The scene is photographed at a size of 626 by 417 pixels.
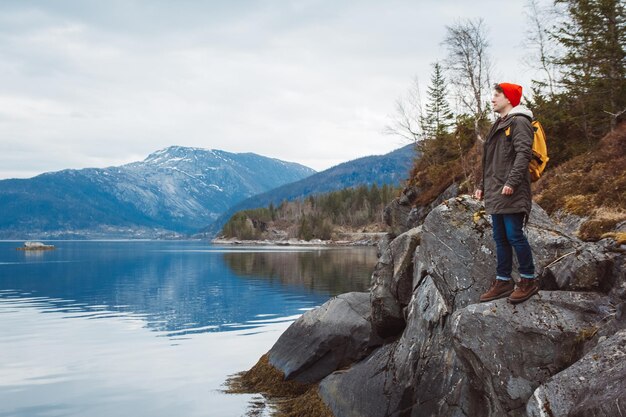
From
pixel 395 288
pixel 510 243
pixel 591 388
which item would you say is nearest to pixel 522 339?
pixel 591 388

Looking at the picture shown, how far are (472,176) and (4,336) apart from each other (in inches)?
1140

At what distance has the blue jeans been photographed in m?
9.34

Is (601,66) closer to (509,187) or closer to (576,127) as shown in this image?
(576,127)

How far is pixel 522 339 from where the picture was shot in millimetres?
8852

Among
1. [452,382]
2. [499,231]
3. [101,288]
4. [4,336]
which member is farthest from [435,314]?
[101,288]

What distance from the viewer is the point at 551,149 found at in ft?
98.0

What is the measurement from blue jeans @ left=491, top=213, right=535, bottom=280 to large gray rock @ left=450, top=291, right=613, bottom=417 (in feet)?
1.91

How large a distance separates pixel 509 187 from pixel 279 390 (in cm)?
1029

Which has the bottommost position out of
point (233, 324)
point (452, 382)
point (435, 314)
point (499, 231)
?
point (233, 324)

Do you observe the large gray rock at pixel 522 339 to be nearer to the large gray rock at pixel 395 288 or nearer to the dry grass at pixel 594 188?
the large gray rock at pixel 395 288

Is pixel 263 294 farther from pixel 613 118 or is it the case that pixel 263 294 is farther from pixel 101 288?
pixel 613 118

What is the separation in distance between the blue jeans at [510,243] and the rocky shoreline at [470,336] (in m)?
0.63

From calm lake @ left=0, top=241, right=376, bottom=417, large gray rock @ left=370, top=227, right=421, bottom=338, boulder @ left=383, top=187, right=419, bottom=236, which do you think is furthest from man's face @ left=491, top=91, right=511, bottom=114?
boulder @ left=383, top=187, right=419, bottom=236

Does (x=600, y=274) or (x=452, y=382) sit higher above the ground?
(x=600, y=274)
